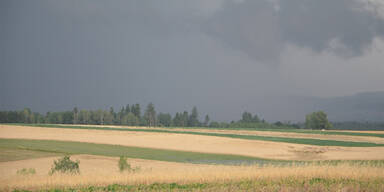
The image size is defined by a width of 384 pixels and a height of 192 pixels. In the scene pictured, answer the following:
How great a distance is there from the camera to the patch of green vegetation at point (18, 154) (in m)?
39.2

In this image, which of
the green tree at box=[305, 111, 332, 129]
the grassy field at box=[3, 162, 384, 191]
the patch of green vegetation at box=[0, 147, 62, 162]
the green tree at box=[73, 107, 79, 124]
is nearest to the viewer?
the grassy field at box=[3, 162, 384, 191]

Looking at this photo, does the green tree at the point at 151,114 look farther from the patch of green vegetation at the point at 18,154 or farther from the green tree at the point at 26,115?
the patch of green vegetation at the point at 18,154

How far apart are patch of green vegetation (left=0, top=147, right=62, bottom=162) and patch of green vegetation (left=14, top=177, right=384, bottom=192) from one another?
90.5ft

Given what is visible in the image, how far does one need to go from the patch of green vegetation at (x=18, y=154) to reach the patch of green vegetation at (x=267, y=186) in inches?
1086

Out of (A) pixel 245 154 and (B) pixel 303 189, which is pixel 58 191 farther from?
(A) pixel 245 154

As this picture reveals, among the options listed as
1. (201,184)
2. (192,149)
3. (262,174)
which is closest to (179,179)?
(201,184)

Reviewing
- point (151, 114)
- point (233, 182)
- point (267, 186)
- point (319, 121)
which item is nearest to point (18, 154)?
point (233, 182)

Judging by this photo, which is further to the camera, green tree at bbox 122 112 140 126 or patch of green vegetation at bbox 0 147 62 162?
A: green tree at bbox 122 112 140 126

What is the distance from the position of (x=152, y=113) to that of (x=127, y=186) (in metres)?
175

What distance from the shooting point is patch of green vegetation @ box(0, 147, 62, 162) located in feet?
128

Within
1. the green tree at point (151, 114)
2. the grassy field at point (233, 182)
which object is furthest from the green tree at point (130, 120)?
the grassy field at point (233, 182)

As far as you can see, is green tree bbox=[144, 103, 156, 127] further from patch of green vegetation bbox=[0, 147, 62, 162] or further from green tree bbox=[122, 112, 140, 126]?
patch of green vegetation bbox=[0, 147, 62, 162]

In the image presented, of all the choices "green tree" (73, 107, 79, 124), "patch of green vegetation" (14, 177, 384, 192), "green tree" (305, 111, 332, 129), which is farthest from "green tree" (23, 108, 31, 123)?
"patch of green vegetation" (14, 177, 384, 192)

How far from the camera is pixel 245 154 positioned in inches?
1960
